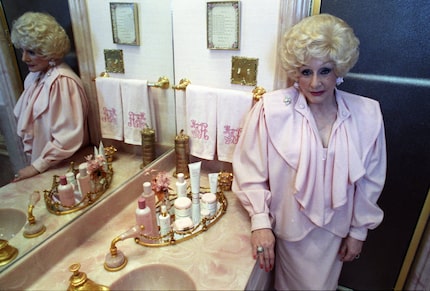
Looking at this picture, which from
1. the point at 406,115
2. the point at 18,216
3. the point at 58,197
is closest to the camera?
the point at 18,216

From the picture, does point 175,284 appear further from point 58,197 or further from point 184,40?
point 184,40

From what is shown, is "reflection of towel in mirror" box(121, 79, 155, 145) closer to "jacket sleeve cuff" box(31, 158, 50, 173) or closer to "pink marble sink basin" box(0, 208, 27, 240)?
"jacket sleeve cuff" box(31, 158, 50, 173)

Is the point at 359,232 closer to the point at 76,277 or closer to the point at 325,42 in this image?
the point at 325,42

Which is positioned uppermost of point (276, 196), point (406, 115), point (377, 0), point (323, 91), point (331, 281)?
point (377, 0)

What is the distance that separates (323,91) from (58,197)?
0.94m

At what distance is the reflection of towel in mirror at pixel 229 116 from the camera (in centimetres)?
118

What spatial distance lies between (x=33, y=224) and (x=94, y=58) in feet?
1.86

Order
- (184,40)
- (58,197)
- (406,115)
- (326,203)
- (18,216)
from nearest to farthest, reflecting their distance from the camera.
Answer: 1. (18,216)
2. (58,197)
3. (326,203)
4. (406,115)
5. (184,40)

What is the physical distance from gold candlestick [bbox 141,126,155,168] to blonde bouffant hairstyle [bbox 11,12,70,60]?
50 centimetres

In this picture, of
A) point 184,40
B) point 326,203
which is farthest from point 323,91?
point 184,40

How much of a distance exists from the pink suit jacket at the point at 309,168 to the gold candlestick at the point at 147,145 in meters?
0.43

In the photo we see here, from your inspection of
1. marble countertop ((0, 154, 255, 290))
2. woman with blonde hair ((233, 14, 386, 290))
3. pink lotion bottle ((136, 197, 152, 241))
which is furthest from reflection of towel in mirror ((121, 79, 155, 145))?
woman with blonde hair ((233, 14, 386, 290))

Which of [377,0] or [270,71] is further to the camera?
[270,71]

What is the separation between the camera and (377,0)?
40.8 inches
